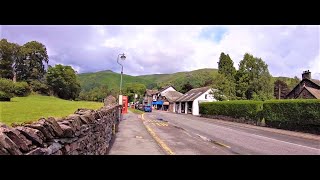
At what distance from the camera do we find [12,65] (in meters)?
44.6

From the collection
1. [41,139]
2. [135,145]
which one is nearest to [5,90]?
[135,145]

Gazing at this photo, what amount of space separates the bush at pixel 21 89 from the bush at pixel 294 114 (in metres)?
32.0

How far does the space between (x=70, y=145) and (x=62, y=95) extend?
223ft

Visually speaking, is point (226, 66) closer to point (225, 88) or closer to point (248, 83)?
point (248, 83)

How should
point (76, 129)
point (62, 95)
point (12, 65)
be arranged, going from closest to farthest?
1. point (76, 129)
2. point (12, 65)
3. point (62, 95)

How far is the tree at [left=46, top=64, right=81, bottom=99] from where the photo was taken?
6094 cm

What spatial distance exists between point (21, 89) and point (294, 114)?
35220 mm

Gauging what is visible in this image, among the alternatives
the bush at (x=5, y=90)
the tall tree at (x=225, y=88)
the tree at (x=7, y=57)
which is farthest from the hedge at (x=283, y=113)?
the tree at (x=7, y=57)

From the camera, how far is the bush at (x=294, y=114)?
22859mm

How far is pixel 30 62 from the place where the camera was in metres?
47.3
